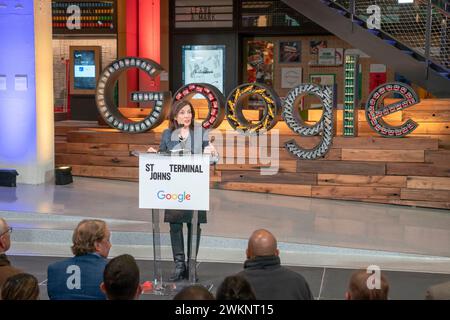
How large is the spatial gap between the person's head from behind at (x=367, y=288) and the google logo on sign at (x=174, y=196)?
2.29 m

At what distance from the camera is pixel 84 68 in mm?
14391

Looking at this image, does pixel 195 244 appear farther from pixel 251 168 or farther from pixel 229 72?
pixel 229 72

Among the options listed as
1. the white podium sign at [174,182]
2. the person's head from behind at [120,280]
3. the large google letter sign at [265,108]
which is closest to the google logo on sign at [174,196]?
the white podium sign at [174,182]

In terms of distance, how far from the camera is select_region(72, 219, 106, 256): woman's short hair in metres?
4.09

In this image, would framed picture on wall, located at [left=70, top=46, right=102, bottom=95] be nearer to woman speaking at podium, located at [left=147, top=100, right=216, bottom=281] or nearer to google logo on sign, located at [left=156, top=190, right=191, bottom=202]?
woman speaking at podium, located at [left=147, top=100, right=216, bottom=281]

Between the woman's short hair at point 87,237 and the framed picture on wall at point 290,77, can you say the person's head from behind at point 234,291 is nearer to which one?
the woman's short hair at point 87,237

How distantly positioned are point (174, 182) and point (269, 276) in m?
Result: 1.72

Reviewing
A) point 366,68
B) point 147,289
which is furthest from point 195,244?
point 366,68

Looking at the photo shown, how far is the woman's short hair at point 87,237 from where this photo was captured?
13.4 feet

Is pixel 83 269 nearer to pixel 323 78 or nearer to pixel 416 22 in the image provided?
pixel 416 22

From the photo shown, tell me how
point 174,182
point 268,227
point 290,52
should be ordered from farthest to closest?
point 290,52
point 268,227
point 174,182

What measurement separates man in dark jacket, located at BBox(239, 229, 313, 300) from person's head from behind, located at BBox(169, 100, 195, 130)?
7.02 feet

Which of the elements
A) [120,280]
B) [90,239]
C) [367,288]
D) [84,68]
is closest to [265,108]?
[90,239]
